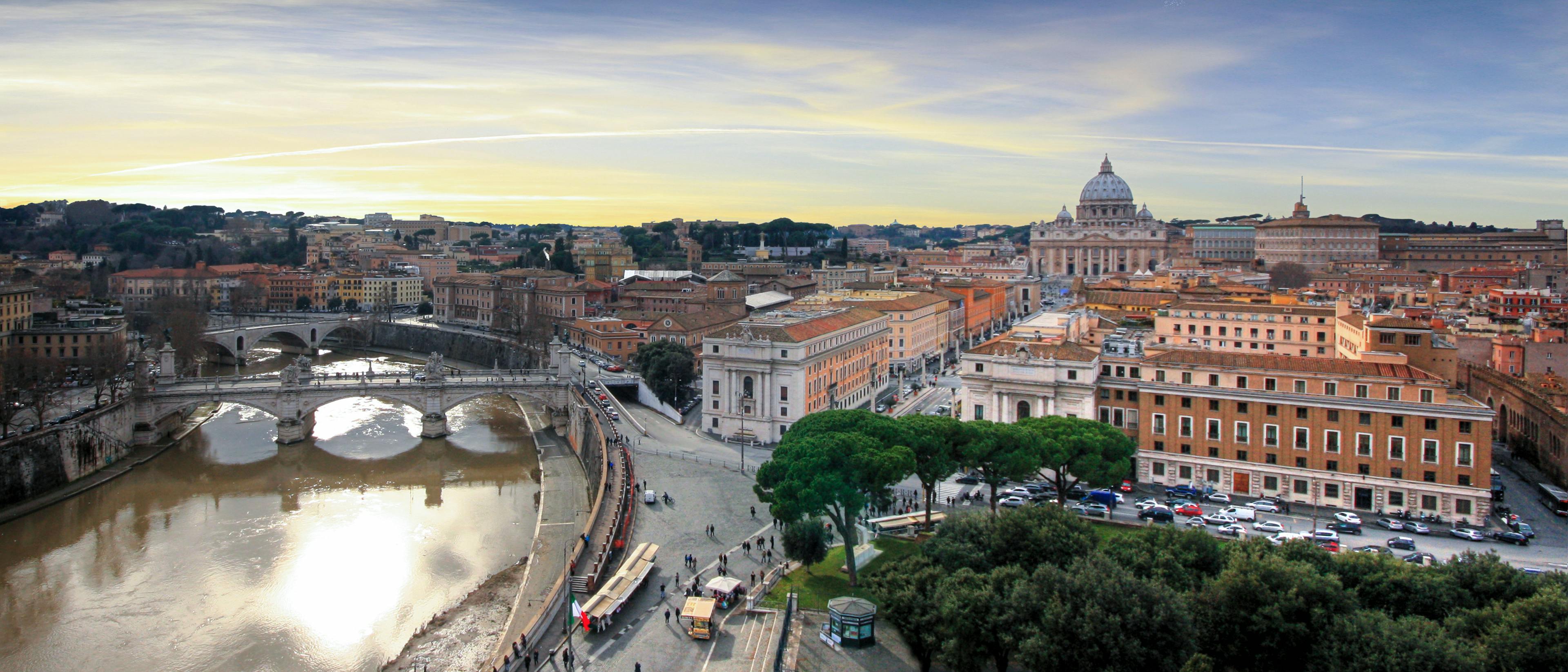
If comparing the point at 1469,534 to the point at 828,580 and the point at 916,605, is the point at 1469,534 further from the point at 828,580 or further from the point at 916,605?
the point at 916,605

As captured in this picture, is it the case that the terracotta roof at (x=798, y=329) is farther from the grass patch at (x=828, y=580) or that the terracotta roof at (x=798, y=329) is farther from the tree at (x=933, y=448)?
the grass patch at (x=828, y=580)

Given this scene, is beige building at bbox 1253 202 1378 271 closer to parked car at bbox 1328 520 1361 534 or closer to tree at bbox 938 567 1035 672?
parked car at bbox 1328 520 1361 534

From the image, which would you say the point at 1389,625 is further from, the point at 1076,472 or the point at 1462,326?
the point at 1462,326

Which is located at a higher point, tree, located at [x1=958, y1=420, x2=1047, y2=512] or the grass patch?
tree, located at [x1=958, y1=420, x2=1047, y2=512]

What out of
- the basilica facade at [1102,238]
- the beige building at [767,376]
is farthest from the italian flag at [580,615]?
the basilica facade at [1102,238]

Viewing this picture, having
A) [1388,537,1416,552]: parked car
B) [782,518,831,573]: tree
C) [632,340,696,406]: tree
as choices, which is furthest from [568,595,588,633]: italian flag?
[632,340,696,406]: tree
